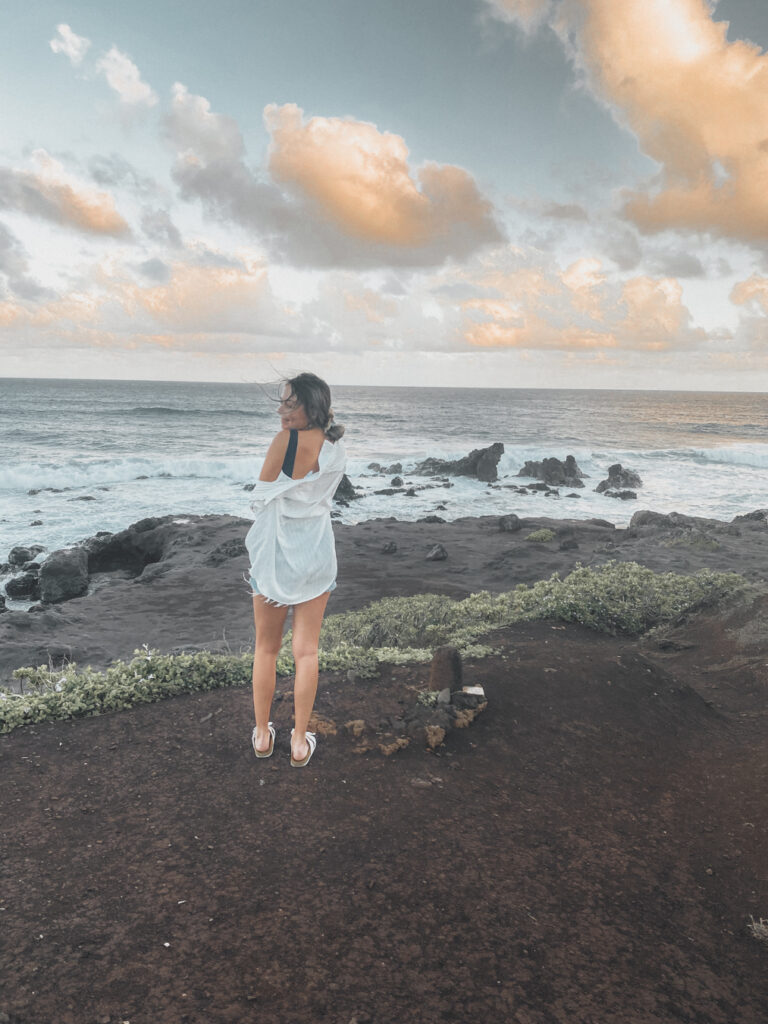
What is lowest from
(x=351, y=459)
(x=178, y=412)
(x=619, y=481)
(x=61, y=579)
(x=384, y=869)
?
(x=61, y=579)

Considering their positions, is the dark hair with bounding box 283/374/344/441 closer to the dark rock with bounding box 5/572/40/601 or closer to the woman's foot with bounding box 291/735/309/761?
the woman's foot with bounding box 291/735/309/761

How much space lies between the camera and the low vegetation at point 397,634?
16.0ft

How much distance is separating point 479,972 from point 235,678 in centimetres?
348

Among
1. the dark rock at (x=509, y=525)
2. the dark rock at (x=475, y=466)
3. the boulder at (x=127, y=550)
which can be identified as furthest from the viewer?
the dark rock at (x=475, y=466)

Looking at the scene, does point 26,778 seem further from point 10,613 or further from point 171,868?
point 10,613

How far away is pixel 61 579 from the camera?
45.8ft

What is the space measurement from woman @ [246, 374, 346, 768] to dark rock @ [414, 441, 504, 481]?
90.3 ft

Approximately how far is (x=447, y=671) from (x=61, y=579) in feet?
39.1

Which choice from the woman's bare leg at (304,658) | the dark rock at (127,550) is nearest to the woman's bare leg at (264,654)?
the woman's bare leg at (304,658)

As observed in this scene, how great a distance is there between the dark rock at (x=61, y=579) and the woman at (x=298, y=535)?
38.7 feet

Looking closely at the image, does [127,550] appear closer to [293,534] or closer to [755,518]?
[293,534]

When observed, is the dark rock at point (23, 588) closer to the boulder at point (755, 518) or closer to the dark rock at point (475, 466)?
the boulder at point (755, 518)

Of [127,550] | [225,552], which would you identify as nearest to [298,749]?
[225,552]

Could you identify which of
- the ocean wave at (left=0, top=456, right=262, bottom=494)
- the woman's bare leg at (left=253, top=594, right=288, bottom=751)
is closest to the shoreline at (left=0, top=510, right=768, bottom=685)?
the woman's bare leg at (left=253, top=594, right=288, bottom=751)
